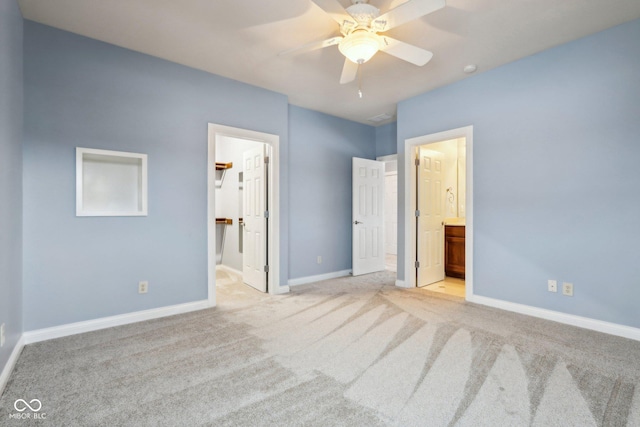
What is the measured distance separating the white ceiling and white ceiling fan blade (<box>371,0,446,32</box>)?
256mm

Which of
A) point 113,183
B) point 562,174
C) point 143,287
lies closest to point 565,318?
point 562,174

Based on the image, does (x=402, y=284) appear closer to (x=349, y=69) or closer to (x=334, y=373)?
(x=334, y=373)

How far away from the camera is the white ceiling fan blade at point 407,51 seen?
239 cm

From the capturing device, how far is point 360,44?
2.32m

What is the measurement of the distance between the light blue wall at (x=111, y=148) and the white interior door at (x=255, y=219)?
77 centimetres

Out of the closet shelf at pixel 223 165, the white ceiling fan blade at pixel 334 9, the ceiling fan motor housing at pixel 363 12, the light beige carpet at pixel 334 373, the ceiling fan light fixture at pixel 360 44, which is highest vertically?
the ceiling fan motor housing at pixel 363 12

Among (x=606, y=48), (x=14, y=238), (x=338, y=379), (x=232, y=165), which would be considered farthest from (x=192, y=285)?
(x=606, y=48)

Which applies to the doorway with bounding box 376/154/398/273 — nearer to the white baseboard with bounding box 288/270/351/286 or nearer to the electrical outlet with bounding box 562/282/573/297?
the white baseboard with bounding box 288/270/351/286

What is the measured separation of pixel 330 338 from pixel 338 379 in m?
0.64

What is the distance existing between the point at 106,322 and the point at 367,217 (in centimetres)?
383

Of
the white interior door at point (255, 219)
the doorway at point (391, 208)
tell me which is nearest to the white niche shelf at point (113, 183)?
the white interior door at point (255, 219)

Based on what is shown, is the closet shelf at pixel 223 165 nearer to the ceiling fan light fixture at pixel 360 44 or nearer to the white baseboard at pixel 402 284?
the white baseboard at pixel 402 284

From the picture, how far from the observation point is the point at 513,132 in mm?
3287

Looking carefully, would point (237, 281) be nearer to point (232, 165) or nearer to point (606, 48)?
point (232, 165)
